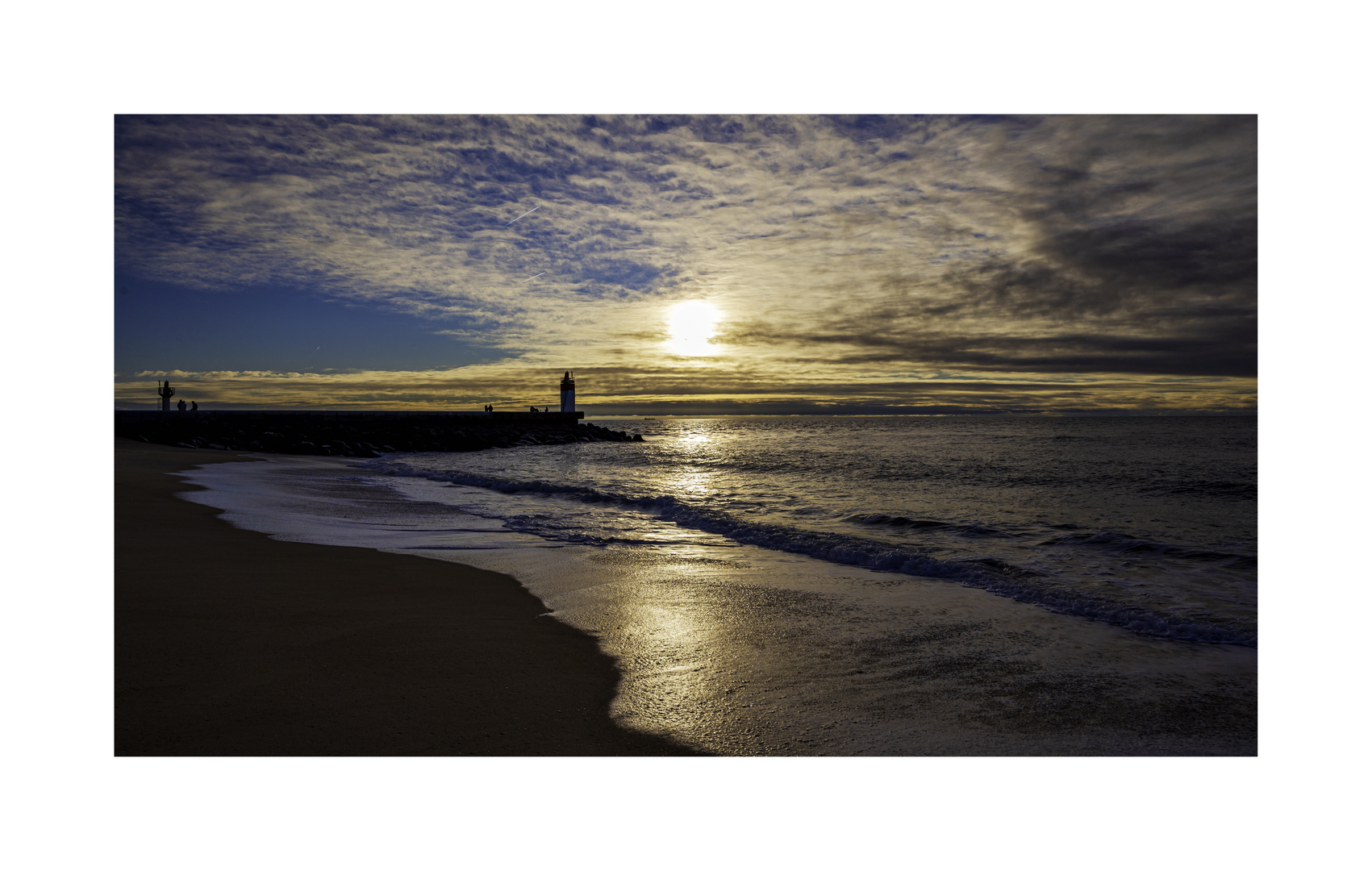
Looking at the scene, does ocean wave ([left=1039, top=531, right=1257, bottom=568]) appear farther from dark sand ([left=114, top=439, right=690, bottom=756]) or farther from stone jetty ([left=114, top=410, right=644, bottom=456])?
stone jetty ([left=114, top=410, right=644, bottom=456])

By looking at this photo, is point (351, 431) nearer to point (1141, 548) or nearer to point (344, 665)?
point (344, 665)

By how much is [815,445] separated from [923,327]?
2779 centimetres

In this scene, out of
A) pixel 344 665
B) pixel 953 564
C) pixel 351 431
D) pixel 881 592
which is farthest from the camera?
pixel 351 431

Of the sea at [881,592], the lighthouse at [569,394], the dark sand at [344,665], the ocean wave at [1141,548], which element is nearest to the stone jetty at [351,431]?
the lighthouse at [569,394]

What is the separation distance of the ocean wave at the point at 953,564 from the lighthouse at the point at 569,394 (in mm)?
44249

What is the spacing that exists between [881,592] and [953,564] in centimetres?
166

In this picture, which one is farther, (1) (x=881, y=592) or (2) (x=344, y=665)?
(1) (x=881, y=592)

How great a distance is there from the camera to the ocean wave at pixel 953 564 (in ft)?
18.0

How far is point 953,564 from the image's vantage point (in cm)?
768

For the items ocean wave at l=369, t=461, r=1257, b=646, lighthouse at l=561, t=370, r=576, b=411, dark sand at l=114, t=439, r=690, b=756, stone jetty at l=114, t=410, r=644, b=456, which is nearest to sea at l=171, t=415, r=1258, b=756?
ocean wave at l=369, t=461, r=1257, b=646

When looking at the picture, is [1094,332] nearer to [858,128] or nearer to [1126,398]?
[1126,398]

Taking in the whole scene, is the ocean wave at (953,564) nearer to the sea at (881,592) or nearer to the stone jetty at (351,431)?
the sea at (881,592)

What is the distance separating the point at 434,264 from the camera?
10305 millimetres

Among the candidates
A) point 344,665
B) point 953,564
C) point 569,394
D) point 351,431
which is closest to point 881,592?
point 953,564
